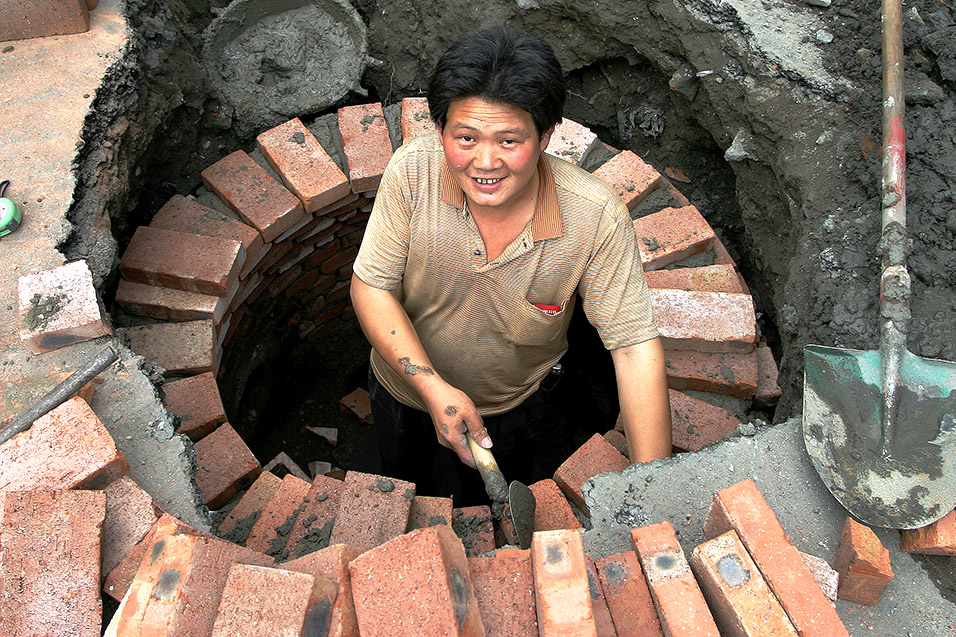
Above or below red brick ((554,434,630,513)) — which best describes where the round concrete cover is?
above

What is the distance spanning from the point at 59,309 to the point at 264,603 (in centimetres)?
139

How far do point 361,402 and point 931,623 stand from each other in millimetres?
3597

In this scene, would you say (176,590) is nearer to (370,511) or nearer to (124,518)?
(124,518)

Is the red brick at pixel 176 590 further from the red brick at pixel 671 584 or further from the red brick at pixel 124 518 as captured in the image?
the red brick at pixel 671 584

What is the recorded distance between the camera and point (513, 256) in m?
2.24

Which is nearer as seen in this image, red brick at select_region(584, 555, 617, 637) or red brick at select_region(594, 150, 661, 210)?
red brick at select_region(584, 555, 617, 637)

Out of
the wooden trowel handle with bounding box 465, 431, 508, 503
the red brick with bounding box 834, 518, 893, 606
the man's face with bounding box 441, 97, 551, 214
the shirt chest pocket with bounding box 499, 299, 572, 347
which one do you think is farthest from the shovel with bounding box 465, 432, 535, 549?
the red brick with bounding box 834, 518, 893, 606

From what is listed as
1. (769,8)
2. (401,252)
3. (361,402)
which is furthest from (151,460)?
(769,8)

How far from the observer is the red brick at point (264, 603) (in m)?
1.52

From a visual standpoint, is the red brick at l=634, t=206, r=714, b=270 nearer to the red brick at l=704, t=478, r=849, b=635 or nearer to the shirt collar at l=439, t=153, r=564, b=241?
the shirt collar at l=439, t=153, r=564, b=241

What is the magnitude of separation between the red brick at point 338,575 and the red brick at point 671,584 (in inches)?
28.8

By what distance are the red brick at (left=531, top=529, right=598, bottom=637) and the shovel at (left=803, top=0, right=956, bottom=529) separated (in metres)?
0.91

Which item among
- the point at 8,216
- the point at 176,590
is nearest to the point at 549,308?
the point at 176,590

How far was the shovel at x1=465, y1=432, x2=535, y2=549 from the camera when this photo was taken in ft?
7.22
